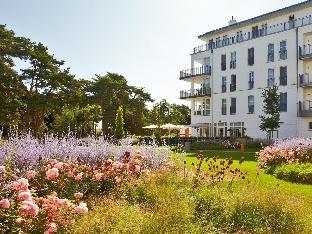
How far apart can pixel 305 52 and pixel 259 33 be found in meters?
6.49

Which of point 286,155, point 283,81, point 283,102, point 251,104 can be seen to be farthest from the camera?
point 251,104

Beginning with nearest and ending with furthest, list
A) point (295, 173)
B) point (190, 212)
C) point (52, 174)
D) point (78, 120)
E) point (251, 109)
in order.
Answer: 1. point (190, 212)
2. point (52, 174)
3. point (295, 173)
4. point (251, 109)
5. point (78, 120)

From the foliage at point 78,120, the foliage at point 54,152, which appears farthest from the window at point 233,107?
the foliage at point 54,152

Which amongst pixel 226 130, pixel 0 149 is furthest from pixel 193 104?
pixel 0 149

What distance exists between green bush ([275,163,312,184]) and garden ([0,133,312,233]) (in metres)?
2.14

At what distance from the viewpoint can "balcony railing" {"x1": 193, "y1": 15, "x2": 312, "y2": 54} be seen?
139 ft

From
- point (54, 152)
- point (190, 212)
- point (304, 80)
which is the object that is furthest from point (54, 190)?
point (304, 80)

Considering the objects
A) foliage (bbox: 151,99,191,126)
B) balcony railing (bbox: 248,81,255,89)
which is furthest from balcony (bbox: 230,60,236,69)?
foliage (bbox: 151,99,191,126)

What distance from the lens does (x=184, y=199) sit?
7.83m

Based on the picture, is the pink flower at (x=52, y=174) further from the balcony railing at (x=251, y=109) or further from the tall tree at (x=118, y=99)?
the tall tree at (x=118, y=99)

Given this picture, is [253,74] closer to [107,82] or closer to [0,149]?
[107,82]

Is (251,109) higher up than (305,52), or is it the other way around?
(305,52)

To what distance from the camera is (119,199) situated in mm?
8289

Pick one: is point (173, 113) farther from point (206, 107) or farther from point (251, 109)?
point (251, 109)
